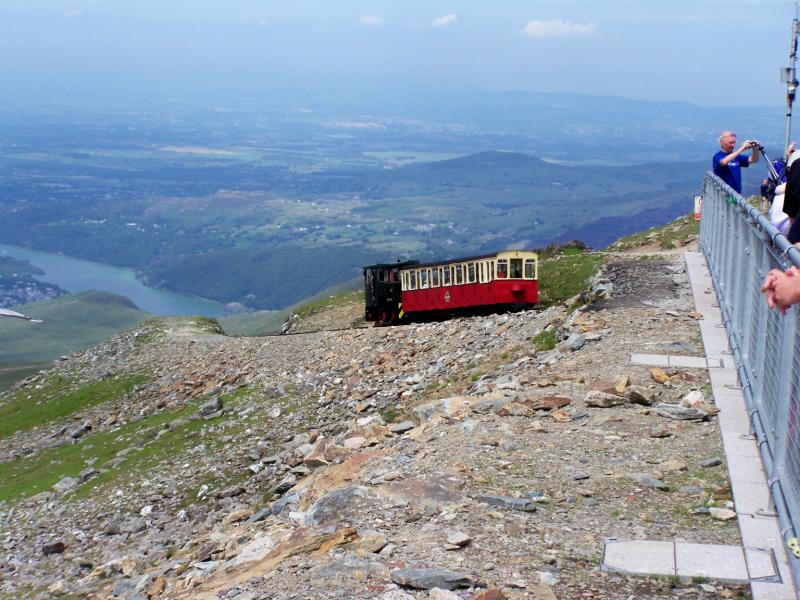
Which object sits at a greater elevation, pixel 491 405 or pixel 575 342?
pixel 575 342

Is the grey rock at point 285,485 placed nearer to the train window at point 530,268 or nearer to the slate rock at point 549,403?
the slate rock at point 549,403

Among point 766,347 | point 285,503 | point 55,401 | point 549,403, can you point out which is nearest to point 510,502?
point 766,347

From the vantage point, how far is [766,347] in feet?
32.2

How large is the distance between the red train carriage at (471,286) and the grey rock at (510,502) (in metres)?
20.9

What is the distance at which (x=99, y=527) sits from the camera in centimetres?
1986

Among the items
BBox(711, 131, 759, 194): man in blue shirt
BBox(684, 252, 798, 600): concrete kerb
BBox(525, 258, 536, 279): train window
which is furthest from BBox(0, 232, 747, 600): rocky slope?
BBox(525, 258, 536, 279): train window

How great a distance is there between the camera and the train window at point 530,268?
30.6 m

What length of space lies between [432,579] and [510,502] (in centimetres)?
194

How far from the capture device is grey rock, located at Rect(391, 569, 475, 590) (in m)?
7.71

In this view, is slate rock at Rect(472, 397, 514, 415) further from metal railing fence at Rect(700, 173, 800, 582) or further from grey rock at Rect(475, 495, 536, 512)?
grey rock at Rect(475, 495, 536, 512)

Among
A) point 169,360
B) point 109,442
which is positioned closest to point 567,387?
point 109,442

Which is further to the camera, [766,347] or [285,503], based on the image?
[285,503]

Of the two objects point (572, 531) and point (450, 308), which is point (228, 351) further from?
point (572, 531)

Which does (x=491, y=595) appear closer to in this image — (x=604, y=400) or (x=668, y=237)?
(x=604, y=400)
